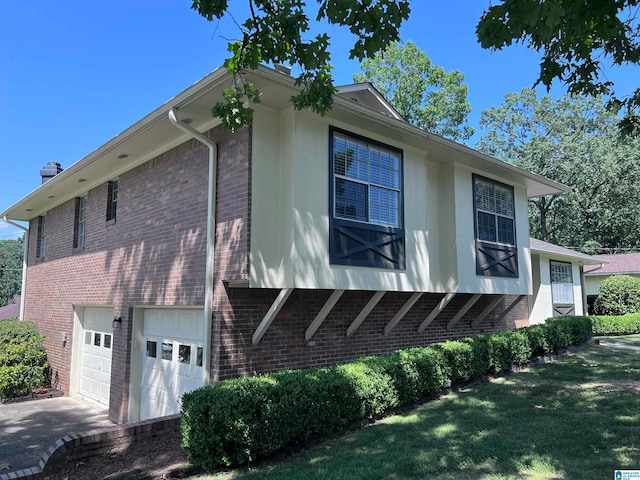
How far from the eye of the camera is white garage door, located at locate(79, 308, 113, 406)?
11484 mm

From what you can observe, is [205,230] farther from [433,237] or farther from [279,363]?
[433,237]

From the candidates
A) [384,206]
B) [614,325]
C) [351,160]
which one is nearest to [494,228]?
[384,206]

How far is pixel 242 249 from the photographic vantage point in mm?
7000

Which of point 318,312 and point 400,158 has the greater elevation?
point 400,158

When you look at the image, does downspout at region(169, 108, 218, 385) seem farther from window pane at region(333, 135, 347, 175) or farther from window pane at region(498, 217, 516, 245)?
window pane at region(498, 217, 516, 245)

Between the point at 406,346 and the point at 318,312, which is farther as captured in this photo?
the point at 406,346

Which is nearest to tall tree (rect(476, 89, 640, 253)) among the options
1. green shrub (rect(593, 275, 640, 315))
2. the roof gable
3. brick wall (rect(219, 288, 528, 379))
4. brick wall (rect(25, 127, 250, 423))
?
green shrub (rect(593, 275, 640, 315))

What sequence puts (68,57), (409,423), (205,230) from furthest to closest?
(68,57), (205,230), (409,423)

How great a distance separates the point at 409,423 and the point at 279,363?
2.22 m

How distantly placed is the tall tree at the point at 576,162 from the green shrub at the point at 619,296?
432 inches

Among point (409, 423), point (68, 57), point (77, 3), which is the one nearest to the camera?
point (409, 423)

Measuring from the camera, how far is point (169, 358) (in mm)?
8977

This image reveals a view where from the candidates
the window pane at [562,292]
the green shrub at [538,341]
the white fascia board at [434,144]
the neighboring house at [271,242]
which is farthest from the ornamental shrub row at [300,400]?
the window pane at [562,292]

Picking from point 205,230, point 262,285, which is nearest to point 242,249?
point 262,285
